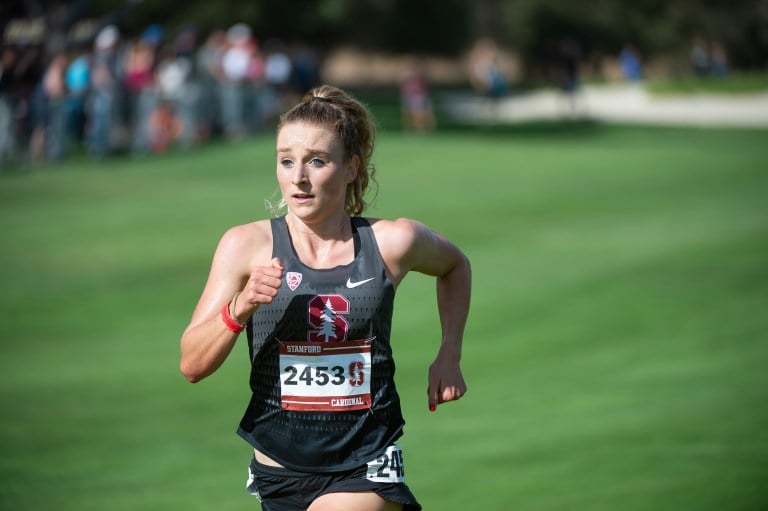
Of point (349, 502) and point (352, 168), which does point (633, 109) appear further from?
point (349, 502)

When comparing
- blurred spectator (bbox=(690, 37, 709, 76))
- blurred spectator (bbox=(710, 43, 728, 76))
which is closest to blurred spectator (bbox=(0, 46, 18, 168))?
blurred spectator (bbox=(710, 43, 728, 76))

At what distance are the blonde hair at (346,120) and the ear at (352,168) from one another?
2 cm

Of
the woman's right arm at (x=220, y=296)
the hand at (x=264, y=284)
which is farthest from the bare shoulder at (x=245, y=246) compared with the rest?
the hand at (x=264, y=284)

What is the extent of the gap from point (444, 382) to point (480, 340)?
8.35 m

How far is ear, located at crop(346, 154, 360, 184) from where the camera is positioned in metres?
4.65

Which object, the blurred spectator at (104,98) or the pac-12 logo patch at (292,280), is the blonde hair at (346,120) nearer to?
the pac-12 logo patch at (292,280)

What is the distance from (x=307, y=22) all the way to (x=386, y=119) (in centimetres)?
1320

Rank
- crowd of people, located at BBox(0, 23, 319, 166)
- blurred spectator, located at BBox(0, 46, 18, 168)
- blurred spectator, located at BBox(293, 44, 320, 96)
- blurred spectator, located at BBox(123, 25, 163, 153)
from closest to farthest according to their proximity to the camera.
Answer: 1. blurred spectator, located at BBox(0, 46, 18, 168)
2. crowd of people, located at BBox(0, 23, 319, 166)
3. blurred spectator, located at BBox(123, 25, 163, 153)
4. blurred spectator, located at BBox(293, 44, 320, 96)

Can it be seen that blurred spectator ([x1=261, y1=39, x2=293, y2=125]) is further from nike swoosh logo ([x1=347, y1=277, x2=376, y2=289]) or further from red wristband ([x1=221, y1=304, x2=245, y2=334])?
red wristband ([x1=221, y1=304, x2=245, y2=334])

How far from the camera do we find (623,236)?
18906 mm

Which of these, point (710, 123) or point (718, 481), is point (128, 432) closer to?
point (718, 481)

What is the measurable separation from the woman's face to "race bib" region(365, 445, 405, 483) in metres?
0.93

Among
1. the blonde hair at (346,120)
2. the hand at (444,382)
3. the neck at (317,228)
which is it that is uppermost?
the blonde hair at (346,120)

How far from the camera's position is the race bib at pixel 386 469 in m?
4.51
